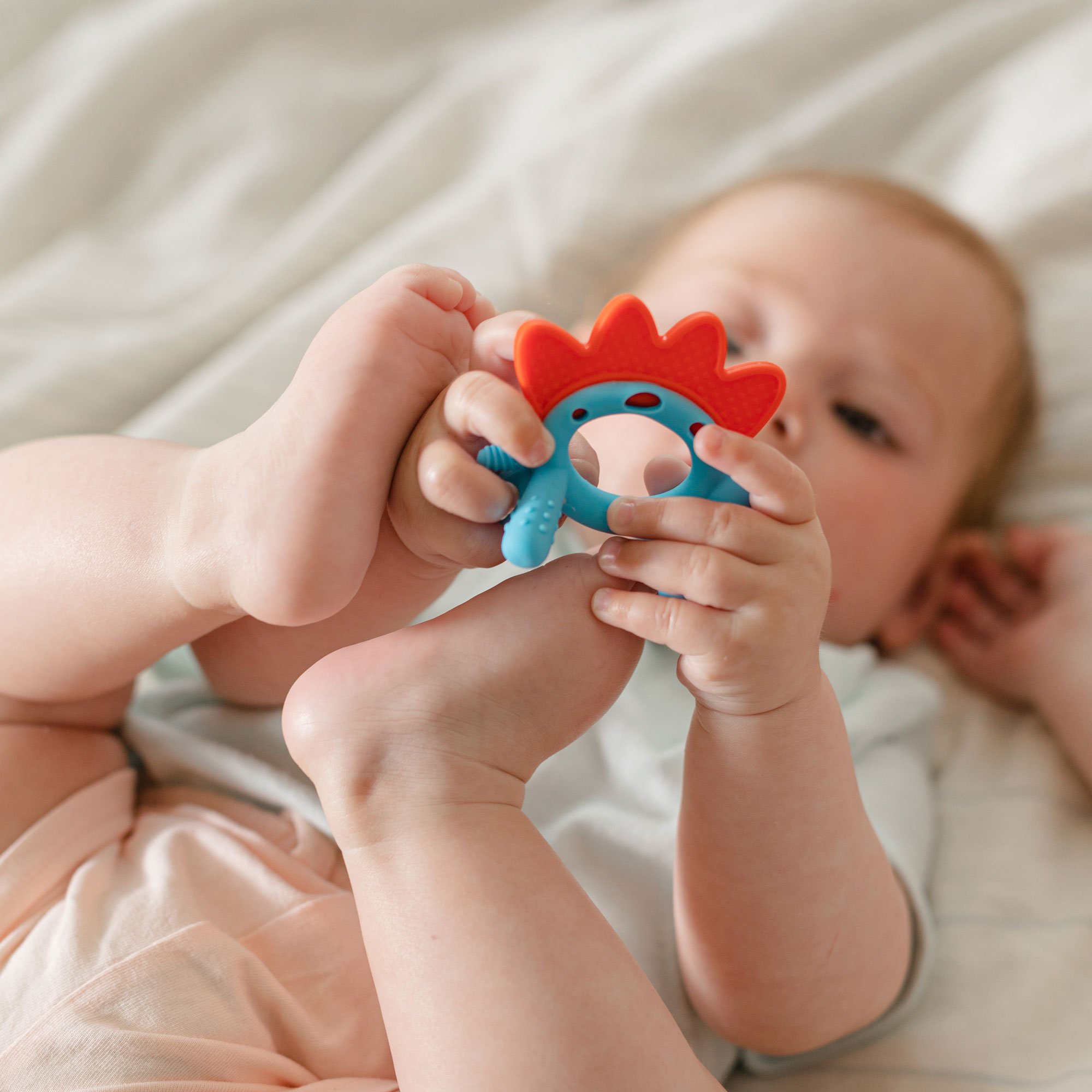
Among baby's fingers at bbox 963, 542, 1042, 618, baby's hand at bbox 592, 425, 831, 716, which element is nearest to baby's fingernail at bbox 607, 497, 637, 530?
baby's hand at bbox 592, 425, 831, 716

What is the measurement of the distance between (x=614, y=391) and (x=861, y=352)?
58 cm

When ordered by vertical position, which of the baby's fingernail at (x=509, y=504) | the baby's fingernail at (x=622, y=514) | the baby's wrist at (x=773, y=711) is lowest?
the baby's wrist at (x=773, y=711)

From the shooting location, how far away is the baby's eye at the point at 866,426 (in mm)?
1063

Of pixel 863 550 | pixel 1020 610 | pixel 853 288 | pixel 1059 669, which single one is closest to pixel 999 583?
pixel 1020 610

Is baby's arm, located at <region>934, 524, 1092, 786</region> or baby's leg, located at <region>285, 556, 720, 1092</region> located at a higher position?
baby's leg, located at <region>285, 556, 720, 1092</region>

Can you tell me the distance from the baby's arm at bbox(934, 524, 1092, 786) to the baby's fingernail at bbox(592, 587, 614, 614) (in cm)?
68

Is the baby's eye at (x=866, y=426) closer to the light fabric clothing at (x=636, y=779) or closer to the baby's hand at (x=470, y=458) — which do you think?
the light fabric clothing at (x=636, y=779)

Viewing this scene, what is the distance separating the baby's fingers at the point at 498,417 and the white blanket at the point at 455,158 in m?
0.69

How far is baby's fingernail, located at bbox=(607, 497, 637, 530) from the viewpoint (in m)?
0.58

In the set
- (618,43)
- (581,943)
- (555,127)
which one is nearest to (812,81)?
(618,43)

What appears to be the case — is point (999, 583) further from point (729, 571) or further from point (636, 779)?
point (729, 571)

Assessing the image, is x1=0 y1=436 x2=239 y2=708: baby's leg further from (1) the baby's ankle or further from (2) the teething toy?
(2) the teething toy

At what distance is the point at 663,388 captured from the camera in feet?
1.81

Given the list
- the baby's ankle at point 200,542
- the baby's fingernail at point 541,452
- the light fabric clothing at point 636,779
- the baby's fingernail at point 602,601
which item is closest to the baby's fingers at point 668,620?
the baby's fingernail at point 602,601
